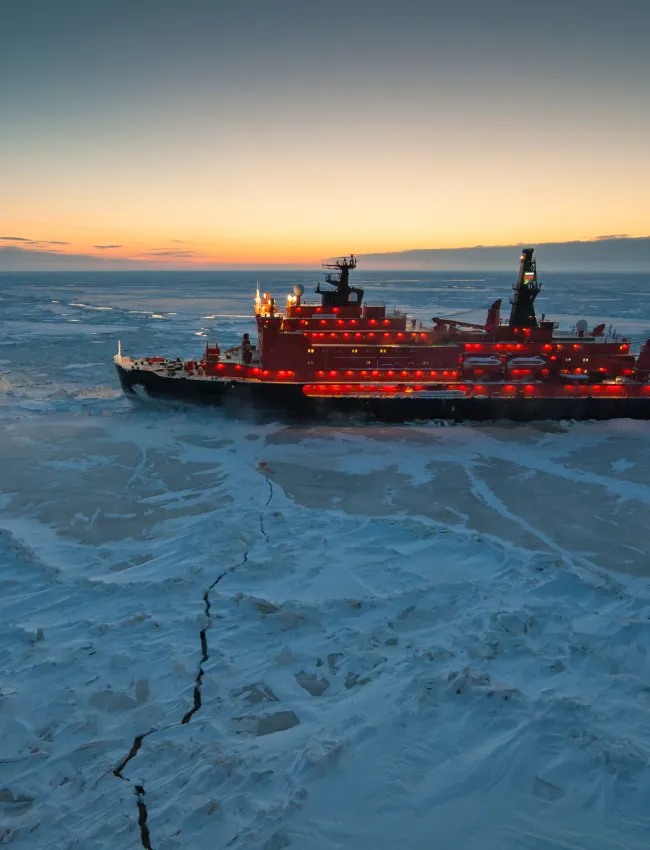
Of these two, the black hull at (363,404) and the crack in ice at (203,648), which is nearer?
the crack in ice at (203,648)

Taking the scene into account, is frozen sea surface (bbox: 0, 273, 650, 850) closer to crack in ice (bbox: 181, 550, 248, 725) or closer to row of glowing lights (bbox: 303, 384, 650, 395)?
crack in ice (bbox: 181, 550, 248, 725)

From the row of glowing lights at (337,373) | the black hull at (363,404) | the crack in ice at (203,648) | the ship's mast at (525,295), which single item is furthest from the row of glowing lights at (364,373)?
the crack in ice at (203,648)

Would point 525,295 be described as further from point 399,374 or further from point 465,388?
point 399,374

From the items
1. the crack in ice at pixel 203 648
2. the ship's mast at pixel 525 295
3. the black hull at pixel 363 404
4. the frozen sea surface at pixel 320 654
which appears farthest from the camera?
the ship's mast at pixel 525 295

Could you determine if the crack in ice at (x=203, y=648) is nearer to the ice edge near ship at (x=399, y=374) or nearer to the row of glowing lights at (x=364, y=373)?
the ice edge near ship at (x=399, y=374)

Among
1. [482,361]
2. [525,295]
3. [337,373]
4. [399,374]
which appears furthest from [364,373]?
[525,295]

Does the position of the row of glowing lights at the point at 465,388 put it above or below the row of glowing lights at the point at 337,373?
below

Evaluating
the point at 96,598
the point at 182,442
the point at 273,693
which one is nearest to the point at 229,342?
the point at 182,442
